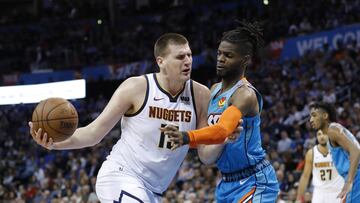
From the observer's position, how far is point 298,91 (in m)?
14.5

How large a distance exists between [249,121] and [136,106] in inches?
32.2

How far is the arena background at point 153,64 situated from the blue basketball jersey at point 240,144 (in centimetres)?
562

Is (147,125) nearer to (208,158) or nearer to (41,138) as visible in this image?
(208,158)

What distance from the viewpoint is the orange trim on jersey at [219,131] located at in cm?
387

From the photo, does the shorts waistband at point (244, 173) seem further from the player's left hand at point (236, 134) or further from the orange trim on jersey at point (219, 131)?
the orange trim on jersey at point (219, 131)

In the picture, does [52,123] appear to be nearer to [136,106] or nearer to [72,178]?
[136,106]

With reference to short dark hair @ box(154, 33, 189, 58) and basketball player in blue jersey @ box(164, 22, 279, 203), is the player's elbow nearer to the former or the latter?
basketball player in blue jersey @ box(164, 22, 279, 203)

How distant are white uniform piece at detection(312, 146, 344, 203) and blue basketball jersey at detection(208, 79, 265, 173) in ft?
10.2

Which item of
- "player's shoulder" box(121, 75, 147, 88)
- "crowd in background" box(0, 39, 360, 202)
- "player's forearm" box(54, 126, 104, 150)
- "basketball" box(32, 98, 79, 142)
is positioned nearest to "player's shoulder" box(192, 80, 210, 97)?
"player's shoulder" box(121, 75, 147, 88)

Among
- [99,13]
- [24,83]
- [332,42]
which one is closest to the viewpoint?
[332,42]

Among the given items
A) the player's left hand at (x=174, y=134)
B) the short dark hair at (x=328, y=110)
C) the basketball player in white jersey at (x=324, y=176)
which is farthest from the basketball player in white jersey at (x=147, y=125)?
the basketball player in white jersey at (x=324, y=176)

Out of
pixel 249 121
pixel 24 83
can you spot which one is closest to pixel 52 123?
pixel 249 121

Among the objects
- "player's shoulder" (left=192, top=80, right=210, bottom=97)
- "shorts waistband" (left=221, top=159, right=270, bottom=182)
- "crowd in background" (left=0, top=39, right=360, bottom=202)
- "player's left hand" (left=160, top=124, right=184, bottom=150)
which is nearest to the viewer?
"player's left hand" (left=160, top=124, right=184, bottom=150)

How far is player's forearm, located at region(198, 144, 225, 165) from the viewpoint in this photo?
438 centimetres
